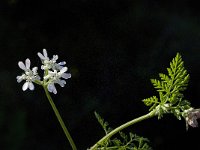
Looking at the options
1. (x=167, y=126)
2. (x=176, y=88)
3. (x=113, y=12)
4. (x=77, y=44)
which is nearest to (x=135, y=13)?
(x=113, y=12)

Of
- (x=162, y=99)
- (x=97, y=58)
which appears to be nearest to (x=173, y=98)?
(x=162, y=99)

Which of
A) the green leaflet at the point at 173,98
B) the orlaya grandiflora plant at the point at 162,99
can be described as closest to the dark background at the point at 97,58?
the orlaya grandiflora plant at the point at 162,99

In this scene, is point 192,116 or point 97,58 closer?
point 192,116

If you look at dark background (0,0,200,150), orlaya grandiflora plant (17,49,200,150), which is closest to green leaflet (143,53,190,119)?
orlaya grandiflora plant (17,49,200,150)

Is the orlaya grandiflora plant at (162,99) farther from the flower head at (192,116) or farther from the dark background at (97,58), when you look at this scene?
the dark background at (97,58)

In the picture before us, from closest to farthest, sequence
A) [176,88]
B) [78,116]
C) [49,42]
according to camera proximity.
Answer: [176,88]
[78,116]
[49,42]

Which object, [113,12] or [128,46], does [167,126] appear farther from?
[113,12]

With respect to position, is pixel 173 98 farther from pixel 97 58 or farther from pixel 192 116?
pixel 97 58

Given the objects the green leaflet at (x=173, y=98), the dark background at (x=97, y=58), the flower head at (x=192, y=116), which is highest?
the dark background at (x=97, y=58)
